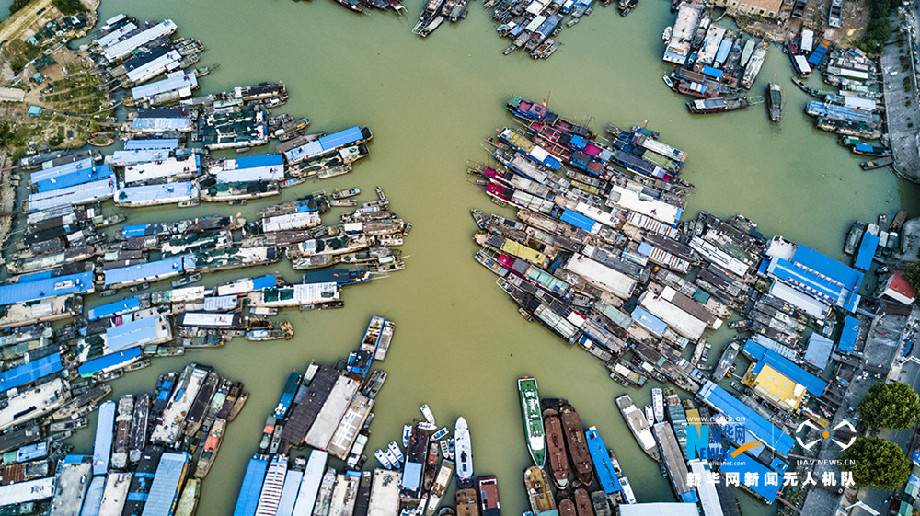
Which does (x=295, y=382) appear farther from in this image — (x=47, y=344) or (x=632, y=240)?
(x=632, y=240)

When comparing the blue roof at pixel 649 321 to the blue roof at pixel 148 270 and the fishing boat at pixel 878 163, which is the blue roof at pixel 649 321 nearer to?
the fishing boat at pixel 878 163

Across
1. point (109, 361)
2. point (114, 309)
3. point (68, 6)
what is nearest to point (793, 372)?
point (109, 361)

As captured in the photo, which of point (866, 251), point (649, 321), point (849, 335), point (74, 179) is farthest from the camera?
point (74, 179)

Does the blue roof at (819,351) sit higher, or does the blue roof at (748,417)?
the blue roof at (819,351)

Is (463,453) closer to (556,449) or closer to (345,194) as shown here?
(556,449)

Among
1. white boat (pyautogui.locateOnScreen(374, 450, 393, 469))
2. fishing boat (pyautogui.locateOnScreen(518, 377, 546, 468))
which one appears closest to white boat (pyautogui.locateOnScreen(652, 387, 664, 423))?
fishing boat (pyautogui.locateOnScreen(518, 377, 546, 468))

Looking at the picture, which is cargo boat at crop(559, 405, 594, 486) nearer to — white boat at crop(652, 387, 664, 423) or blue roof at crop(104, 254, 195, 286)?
white boat at crop(652, 387, 664, 423)

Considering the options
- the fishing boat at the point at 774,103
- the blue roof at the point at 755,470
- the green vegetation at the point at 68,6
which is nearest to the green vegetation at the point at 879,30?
the fishing boat at the point at 774,103
